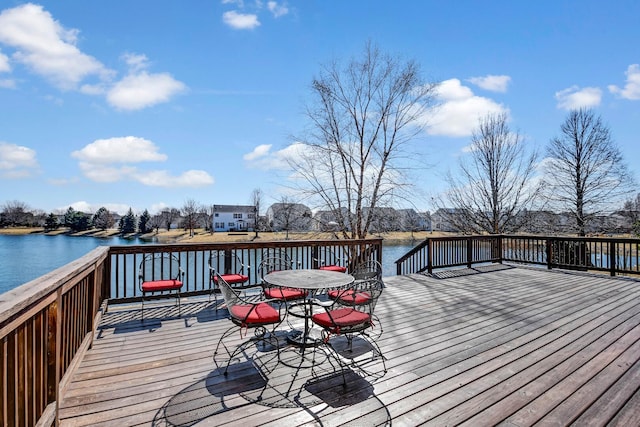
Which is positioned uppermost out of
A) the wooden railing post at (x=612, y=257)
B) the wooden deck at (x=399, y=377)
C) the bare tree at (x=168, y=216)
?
the bare tree at (x=168, y=216)

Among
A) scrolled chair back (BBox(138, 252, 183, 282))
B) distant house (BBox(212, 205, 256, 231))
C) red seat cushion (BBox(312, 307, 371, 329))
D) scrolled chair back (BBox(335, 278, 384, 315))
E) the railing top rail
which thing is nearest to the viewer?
red seat cushion (BBox(312, 307, 371, 329))

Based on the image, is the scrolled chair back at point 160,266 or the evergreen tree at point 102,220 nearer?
the scrolled chair back at point 160,266

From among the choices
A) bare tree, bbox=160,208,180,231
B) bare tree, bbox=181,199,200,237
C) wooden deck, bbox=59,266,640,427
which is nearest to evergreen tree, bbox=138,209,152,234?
bare tree, bbox=160,208,180,231

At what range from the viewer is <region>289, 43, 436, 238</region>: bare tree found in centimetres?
1106

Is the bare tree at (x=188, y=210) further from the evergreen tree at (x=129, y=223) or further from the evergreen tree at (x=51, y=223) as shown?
A: the evergreen tree at (x=51, y=223)

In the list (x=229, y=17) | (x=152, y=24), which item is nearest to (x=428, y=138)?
(x=229, y=17)

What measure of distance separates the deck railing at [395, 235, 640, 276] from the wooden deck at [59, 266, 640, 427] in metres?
3.73

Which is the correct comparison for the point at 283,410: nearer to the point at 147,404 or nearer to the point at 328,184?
the point at 147,404

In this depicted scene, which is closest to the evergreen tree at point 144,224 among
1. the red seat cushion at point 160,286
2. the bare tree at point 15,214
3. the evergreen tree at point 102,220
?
the evergreen tree at point 102,220

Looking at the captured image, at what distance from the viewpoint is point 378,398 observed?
2516mm

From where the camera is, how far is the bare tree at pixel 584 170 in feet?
50.1

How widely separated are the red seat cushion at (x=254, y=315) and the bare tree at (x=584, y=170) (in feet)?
57.6

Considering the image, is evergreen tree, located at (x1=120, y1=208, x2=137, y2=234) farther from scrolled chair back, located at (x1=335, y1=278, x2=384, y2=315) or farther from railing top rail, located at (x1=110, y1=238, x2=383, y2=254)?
scrolled chair back, located at (x1=335, y1=278, x2=384, y2=315)

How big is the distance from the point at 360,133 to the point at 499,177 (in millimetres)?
9978
